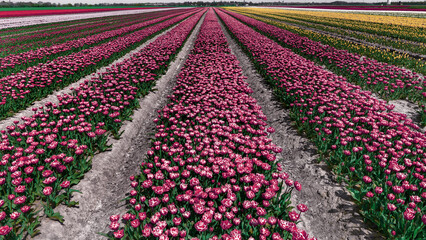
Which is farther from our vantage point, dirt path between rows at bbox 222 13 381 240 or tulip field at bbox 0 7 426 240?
dirt path between rows at bbox 222 13 381 240

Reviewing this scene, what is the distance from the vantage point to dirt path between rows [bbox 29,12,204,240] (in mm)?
3871

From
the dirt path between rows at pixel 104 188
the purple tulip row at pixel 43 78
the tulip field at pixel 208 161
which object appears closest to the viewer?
the tulip field at pixel 208 161

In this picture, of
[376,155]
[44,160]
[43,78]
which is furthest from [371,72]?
[43,78]

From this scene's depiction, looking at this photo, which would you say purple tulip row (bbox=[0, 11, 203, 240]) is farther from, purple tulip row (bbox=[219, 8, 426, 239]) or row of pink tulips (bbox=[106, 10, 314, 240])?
purple tulip row (bbox=[219, 8, 426, 239])

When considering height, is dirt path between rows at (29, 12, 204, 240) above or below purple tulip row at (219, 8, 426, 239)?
below

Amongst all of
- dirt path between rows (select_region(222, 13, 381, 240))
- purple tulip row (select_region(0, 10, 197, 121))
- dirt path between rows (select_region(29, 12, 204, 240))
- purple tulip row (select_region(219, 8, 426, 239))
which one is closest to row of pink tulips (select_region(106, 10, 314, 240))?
dirt path between rows (select_region(222, 13, 381, 240))

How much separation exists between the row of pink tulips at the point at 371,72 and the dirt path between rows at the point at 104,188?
9483 mm

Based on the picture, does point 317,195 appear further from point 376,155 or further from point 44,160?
point 44,160

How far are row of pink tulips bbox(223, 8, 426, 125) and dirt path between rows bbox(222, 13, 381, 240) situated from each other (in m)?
4.45

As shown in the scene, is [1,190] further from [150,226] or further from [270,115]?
[270,115]

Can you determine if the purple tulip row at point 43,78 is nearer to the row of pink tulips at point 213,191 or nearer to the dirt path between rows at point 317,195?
the row of pink tulips at point 213,191

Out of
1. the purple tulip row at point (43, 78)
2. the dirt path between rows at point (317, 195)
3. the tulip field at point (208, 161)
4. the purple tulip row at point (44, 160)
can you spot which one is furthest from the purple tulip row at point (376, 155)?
the purple tulip row at point (43, 78)

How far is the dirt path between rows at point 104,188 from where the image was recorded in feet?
12.7

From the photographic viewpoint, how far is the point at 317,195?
4711 mm
